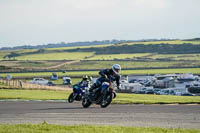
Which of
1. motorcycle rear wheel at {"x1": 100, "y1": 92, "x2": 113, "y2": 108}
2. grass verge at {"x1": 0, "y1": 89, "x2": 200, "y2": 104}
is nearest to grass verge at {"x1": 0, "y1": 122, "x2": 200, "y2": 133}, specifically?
motorcycle rear wheel at {"x1": 100, "y1": 92, "x2": 113, "y2": 108}

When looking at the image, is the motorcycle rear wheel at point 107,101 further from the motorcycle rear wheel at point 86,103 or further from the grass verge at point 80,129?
the grass verge at point 80,129

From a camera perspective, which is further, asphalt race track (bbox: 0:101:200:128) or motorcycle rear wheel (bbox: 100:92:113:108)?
motorcycle rear wheel (bbox: 100:92:113:108)

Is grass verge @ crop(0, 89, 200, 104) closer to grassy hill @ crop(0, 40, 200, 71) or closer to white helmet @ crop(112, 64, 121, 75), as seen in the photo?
white helmet @ crop(112, 64, 121, 75)

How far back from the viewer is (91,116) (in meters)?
19.4

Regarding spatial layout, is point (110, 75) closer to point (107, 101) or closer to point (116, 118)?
point (107, 101)

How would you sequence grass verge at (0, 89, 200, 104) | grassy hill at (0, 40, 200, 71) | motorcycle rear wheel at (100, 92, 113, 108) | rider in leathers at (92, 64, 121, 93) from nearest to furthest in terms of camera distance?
rider in leathers at (92, 64, 121, 93)
motorcycle rear wheel at (100, 92, 113, 108)
grass verge at (0, 89, 200, 104)
grassy hill at (0, 40, 200, 71)

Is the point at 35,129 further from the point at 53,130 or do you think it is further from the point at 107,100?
the point at 107,100

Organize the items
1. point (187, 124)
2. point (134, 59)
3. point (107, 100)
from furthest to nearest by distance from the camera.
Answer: point (134, 59) < point (107, 100) < point (187, 124)

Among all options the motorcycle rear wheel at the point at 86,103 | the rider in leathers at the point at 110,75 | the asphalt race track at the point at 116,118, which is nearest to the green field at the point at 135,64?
the motorcycle rear wheel at the point at 86,103

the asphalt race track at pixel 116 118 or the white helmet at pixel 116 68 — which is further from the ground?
the white helmet at pixel 116 68

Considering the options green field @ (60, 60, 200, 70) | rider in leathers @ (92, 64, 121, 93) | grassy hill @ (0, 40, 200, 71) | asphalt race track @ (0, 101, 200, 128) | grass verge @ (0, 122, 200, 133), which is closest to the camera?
grass verge @ (0, 122, 200, 133)

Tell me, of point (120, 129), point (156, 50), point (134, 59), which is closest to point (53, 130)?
point (120, 129)

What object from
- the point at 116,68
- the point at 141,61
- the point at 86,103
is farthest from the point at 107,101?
the point at 141,61

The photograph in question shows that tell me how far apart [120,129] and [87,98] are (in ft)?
33.2
